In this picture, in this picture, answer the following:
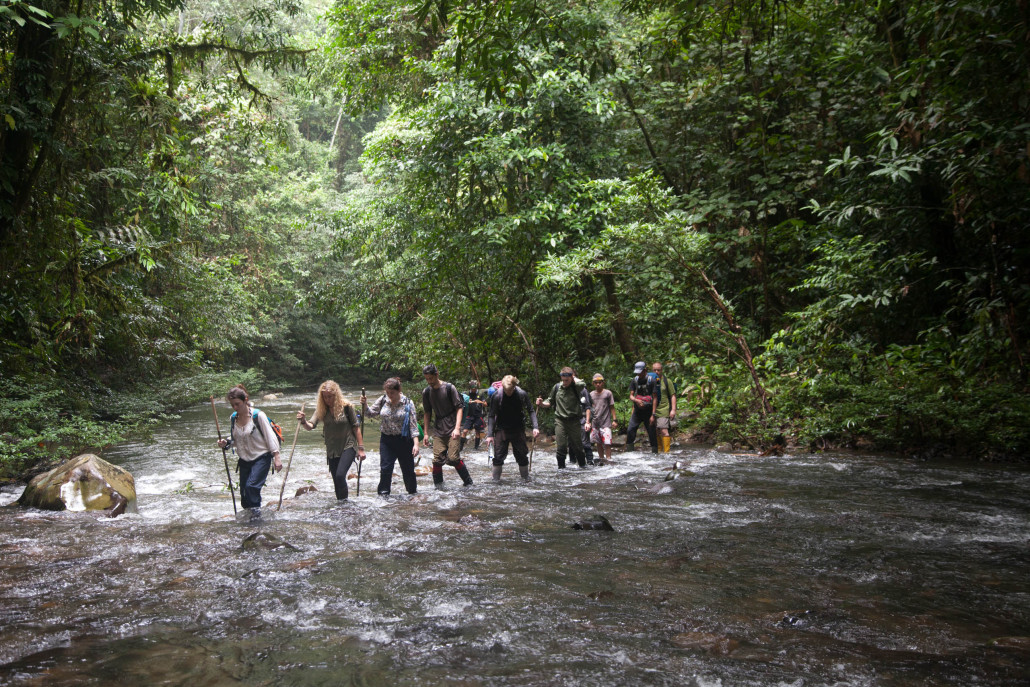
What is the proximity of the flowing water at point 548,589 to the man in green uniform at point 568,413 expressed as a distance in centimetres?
241

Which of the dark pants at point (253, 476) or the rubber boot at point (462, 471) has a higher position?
A: the dark pants at point (253, 476)

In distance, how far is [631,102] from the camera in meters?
18.5

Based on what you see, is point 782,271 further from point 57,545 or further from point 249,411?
point 57,545

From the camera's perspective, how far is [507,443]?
39.2ft

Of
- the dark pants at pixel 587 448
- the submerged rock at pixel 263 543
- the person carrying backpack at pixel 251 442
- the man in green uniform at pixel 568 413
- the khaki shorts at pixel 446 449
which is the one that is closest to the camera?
the submerged rock at pixel 263 543

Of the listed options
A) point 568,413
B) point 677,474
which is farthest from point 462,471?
point 677,474

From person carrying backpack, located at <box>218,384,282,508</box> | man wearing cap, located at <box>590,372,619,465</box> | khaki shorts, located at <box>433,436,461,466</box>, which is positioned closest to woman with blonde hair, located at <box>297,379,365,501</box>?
person carrying backpack, located at <box>218,384,282,508</box>

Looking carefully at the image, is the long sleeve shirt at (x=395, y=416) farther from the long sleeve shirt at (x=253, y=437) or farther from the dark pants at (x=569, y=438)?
A: the dark pants at (x=569, y=438)

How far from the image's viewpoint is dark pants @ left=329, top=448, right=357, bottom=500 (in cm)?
987

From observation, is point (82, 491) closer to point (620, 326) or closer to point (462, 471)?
point (462, 471)

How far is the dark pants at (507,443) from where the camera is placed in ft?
38.3

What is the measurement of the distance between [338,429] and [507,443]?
9.96 feet

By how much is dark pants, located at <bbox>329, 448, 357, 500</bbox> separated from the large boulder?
2.82m

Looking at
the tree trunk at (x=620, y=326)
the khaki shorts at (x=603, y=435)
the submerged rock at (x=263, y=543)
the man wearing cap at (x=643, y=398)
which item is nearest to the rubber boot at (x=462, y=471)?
the khaki shorts at (x=603, y=435)
